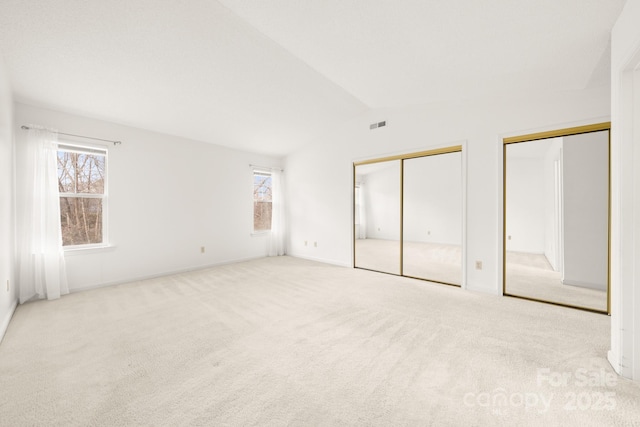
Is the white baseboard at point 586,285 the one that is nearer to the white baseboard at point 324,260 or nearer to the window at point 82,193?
the white baseboard at point 324,260

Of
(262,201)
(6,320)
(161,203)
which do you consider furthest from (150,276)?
(262,201)

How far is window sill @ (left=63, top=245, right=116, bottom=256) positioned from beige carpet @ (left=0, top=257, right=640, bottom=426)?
0.66 meters

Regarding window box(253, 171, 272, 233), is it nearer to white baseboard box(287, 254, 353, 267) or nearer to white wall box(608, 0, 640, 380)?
white baseboard box(287, 254, 353, 267)

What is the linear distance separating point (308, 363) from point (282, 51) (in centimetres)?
316

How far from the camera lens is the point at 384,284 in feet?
12.3

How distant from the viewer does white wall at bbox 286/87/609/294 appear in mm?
2957

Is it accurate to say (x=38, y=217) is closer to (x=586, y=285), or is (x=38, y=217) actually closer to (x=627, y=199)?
(x=627, y=199)

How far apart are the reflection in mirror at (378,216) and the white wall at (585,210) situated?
219 cm

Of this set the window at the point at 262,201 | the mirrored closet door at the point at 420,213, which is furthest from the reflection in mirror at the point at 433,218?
the window at the point at 262,201

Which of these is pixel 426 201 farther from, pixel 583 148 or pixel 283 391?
pixel 283 391

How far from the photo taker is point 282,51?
2.92 metres

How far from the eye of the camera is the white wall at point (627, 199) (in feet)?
5.17

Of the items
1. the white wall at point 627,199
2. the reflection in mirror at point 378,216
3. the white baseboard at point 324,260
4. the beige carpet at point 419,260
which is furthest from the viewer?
the white baseboard at point 324,260

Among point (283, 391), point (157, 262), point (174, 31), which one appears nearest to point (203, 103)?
point (174, 31)
